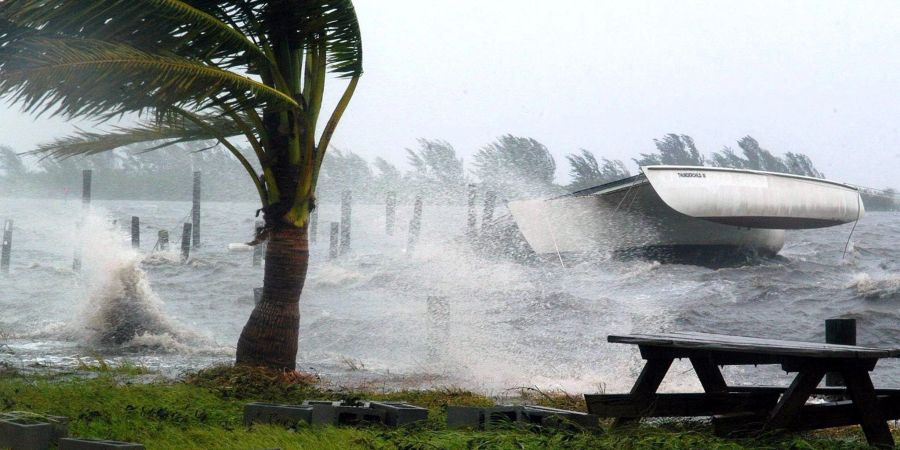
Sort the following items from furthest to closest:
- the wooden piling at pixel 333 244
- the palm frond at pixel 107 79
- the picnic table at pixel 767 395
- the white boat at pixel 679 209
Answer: the wooden piling at pixel 333 244, the white boat at pixel 679 209, the palm frond at pixel 107 79, the picnic table at pixel 767 395

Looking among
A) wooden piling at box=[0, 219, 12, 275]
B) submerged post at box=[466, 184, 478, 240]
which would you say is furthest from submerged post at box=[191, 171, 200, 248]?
submerged post at box=[466, 184, 478, 240]

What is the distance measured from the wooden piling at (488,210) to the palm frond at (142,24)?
64.1ft

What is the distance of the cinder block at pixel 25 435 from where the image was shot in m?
3.79

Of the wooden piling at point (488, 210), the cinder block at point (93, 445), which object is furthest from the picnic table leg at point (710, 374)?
the wooden piling at point (488, 210)

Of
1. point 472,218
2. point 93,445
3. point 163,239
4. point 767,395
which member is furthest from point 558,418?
point 163,239

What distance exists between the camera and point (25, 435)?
12.5 ft

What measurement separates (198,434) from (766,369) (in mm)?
11337

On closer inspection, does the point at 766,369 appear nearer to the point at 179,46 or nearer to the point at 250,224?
the point at 179,46

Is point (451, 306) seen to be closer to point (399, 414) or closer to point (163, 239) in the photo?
point (399, 414)

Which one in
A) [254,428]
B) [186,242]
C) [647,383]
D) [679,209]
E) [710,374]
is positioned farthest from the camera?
[186,242]

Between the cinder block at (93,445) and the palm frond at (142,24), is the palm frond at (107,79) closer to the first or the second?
the palm frond at (142,24)

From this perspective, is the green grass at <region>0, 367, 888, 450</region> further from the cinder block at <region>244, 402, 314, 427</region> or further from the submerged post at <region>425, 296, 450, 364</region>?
the submerged post at <region>425, 296, 450, 364</region>

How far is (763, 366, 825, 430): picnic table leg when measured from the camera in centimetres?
441

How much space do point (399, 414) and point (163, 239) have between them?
35.4m
